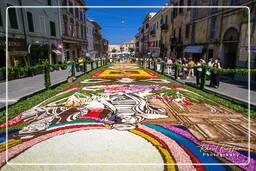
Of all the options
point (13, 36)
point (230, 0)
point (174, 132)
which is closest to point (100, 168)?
point (174, 132)

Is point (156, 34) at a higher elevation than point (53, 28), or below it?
higher

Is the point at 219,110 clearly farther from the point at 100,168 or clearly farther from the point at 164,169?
the point at 100,168

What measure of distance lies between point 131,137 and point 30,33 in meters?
16.4

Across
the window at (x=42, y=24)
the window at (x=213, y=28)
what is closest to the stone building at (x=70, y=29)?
the window at (x=42, y=24)

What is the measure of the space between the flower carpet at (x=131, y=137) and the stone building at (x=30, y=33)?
1030 centimetres

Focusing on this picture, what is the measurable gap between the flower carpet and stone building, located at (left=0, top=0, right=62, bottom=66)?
33.8 ft

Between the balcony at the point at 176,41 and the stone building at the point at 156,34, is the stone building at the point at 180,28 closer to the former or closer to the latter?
the balcony at the point at 176,41

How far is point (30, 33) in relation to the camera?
14672mm

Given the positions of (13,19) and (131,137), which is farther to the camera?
(13,19)

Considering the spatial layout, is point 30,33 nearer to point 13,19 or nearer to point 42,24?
point 13,19

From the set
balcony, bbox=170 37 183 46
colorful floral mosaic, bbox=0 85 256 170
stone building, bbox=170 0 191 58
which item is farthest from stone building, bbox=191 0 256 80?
colorful floral mosaic, bbox=0 85 256 170

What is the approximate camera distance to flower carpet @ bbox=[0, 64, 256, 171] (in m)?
2.71

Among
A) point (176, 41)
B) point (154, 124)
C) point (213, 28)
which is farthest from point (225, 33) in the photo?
point (154, 124)

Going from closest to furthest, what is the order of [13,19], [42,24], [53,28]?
1. [13,19]
2. [42,24]
3. [53,28]
